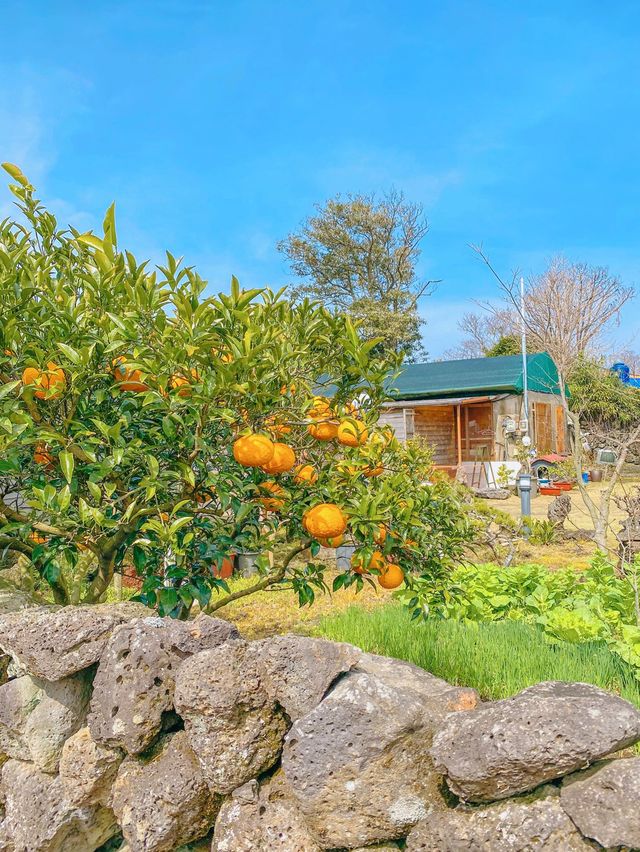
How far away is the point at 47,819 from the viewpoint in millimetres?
2016

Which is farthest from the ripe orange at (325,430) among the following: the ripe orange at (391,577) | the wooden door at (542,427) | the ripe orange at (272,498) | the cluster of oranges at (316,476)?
the wooden door at (542,427)

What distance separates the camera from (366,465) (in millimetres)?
2314

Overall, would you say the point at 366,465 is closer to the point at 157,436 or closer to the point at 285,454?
the point at 285,454

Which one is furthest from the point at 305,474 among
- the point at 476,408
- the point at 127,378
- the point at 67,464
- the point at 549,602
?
the point at 476,408

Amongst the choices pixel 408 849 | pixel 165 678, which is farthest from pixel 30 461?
pixel 408 849

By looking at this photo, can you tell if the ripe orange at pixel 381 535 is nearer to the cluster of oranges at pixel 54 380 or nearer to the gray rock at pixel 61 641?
the cluster of oranges at pixel 54 380

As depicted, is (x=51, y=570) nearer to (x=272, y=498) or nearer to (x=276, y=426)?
(x=272, y=498)

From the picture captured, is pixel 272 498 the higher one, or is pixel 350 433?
pixel 350 433

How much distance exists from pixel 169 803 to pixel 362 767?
2.09 feet

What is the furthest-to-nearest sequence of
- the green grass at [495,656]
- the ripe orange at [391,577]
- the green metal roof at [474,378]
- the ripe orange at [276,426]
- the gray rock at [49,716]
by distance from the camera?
1. the green metal roof at [474,378]
2. the green grass at [495,656]
3. the ripe orange at [391,577]
4. the ripe orange at [276,426]
5. the gray rock at [49,716]

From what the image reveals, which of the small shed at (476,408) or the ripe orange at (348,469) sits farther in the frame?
the small shed at (476,408)

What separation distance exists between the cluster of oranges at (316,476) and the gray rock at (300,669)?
388 mm

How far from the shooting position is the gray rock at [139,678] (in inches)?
73.7

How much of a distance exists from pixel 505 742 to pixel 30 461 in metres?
2.01
